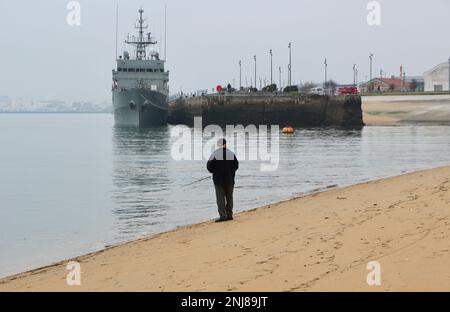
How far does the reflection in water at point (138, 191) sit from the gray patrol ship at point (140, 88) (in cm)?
5133

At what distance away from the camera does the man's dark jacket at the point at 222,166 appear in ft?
46.9

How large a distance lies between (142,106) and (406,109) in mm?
31780

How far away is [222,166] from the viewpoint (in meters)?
14.3

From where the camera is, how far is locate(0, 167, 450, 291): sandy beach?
8312mm

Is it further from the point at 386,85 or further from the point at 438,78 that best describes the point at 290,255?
the point at 386,85

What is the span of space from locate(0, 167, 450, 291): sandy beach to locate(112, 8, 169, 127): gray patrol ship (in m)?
80.7

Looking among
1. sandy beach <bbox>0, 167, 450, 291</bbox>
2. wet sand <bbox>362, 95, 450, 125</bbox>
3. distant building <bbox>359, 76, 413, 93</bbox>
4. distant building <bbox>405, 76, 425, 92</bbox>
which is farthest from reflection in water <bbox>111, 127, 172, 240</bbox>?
distant building <bbox>359, 76, 413, 93</bbox>

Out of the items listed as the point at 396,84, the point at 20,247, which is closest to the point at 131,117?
the point at 396,84

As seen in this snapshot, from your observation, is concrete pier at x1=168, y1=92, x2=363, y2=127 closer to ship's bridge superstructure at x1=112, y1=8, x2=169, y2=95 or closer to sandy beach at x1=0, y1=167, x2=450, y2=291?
ship's bridge superstructure at x1=112, y1=8, x2=169, y2=95

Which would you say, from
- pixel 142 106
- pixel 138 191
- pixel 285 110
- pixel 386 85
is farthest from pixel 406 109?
pixel 138 191

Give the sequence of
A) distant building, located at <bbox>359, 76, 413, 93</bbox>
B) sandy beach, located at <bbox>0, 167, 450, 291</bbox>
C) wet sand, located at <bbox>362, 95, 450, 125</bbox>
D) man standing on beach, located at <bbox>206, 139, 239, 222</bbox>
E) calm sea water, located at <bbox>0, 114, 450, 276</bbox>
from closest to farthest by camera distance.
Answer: sandy beach, located at <bbox>0, 167, 450, 291</bbox> < man standing on beach, located at <bbox>206, 139, 239, 222</bbox> < calm sea water, located at <bbox>0, 114, 450, 276</bbox> < wet sand, located at <bbox>362, 95, 450, 125</bbox> < distant building, located at <bbox>359, 76, 413, 93</bbox>

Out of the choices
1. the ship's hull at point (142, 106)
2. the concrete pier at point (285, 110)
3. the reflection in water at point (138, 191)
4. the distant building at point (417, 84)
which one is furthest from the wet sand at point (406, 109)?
the reflection in water at point (138, 191)
